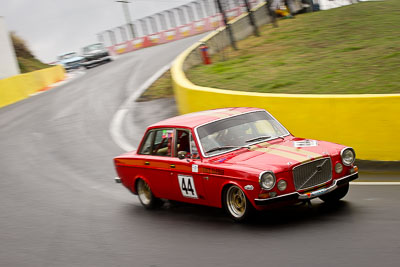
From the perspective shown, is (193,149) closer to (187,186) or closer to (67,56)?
(187,186)

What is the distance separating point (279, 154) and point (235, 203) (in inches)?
32.1

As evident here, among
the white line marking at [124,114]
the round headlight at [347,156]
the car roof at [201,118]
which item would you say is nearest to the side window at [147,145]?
the car roof at [201,118]

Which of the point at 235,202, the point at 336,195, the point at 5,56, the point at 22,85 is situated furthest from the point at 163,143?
the point at 5,56

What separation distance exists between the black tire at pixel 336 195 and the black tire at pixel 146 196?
8.47 feet

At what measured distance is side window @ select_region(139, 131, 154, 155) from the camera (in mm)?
8961

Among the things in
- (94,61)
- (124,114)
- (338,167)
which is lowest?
(124,114)

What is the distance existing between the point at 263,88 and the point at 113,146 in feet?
13.2

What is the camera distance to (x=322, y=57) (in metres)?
17.4

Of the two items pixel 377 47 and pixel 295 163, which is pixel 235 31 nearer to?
pixel 377 47

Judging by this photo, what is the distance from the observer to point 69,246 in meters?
7.55

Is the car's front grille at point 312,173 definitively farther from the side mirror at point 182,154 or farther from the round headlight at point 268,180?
the side mirror at point 182,154

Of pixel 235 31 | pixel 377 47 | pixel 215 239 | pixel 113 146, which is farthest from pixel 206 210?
pixel 235 31

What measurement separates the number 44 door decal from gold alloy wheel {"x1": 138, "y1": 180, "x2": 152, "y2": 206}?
1.11m

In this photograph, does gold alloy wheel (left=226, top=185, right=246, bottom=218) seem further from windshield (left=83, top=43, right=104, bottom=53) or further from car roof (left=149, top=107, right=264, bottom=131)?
windshield (left=83, top=43, right=104, bottom=53)
